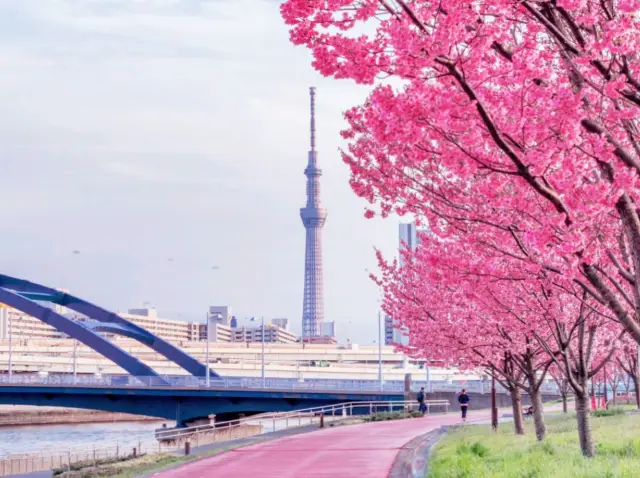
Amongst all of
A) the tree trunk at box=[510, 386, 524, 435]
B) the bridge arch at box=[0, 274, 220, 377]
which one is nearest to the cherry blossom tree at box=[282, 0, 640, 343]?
the tree trunk at box=[510, 386, 524, 435]

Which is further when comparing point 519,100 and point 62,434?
point 62,434

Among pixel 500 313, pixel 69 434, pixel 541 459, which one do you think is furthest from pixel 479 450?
pixel 69 434

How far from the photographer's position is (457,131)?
1006 centimetres

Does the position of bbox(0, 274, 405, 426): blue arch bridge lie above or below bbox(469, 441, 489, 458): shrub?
above

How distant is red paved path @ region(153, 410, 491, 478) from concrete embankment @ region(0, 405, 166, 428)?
72.7 m

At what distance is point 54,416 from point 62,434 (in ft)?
69.5

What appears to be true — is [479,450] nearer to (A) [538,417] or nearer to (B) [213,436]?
(A) [538,417]

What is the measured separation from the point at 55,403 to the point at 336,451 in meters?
49.9

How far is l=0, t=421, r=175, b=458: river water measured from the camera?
2874 inches

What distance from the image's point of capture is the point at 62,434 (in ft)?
296

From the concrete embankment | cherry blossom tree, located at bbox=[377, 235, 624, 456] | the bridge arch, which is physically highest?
the bridge arch

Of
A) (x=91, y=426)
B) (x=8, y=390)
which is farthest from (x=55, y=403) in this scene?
(x=91, y=426)

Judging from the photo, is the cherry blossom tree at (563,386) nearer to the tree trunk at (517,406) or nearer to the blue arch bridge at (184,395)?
the tree trunk at (517,406)

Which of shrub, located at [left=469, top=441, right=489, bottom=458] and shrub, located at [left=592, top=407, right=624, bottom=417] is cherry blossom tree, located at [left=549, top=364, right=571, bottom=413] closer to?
shrub, located at [left=592, top=407, right=624, bottom=417]
